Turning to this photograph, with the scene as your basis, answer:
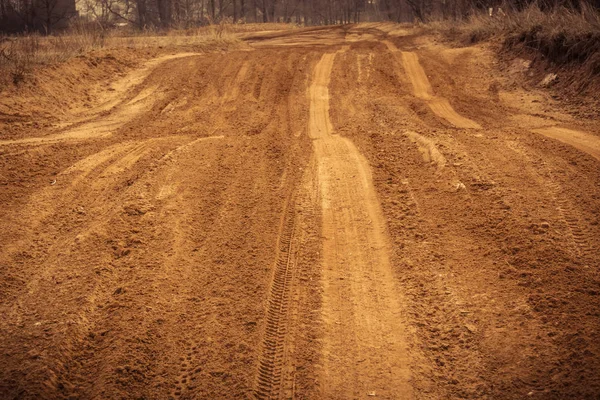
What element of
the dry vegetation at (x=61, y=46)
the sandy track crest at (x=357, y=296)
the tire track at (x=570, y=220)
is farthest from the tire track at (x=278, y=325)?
the dry vegetation at (x=61, y=46)

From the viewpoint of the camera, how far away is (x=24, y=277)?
4871 mm

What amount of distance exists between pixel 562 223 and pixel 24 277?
571 centimetres

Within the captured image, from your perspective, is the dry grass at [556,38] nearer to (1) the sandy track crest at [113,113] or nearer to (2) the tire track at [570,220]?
(2) the tire track at [570,220]

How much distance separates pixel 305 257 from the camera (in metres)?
5.17

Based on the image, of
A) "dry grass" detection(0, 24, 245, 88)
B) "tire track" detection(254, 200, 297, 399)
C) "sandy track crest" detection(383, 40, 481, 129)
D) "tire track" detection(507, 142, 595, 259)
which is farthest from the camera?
"dry grass" detection(0, 24, 245, 88)

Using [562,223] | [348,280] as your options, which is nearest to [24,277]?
[348,280]

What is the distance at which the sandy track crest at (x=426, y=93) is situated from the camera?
30.6 feet

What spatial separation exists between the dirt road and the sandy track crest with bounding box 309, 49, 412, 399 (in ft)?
0.06

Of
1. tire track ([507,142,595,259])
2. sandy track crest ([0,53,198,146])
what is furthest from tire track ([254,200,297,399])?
sandy track crest ([0,53,198,146])

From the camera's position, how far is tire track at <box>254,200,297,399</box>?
362cm

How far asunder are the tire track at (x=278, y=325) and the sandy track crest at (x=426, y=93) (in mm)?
5140

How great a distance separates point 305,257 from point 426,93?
7414 millimetres

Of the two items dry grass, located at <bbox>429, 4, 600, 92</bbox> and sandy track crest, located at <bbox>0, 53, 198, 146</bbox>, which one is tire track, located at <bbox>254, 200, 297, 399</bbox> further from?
dry grass, located at <bbox>429, 4, 600, 92</bbox>

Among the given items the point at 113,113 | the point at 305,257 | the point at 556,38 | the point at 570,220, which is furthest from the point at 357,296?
the point at 556,38
